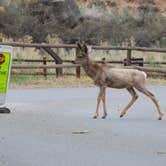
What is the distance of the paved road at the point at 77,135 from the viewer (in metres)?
9.82

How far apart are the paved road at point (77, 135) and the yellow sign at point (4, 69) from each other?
622mm

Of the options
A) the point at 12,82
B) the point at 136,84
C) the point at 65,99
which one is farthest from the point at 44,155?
the point at 12,82

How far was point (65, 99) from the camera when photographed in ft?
61.2

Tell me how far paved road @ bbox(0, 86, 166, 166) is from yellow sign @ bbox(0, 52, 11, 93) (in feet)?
2.04

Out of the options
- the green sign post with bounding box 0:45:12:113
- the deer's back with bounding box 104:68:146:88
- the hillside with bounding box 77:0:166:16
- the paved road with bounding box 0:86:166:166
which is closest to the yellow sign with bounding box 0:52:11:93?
the green sign post with bounding box 0:45:12:113

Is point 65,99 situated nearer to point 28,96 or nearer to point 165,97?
point 28,96

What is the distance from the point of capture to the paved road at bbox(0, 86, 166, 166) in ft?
32.2

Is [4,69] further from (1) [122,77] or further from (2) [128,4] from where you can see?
(2) [128,4]

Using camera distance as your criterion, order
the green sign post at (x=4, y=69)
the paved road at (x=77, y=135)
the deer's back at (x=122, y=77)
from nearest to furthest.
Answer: the paved road at (x=77, y=135) → the deer's back at (x=122, y=77) → the green sign post at (x=4, y=69)

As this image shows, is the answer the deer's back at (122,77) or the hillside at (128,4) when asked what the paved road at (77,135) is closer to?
the deer's back at (122,77)

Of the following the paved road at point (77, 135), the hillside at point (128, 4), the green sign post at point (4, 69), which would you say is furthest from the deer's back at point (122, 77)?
the hillside at point (128, 4)

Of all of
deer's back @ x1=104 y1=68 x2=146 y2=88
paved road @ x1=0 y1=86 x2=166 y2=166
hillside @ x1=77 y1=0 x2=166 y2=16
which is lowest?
paved road @ x1=0 y1=86 x2=166 y2=166

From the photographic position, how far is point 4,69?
1522 centimetres

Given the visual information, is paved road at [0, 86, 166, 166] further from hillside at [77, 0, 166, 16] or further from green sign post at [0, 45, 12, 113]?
hillside at [77, 0, 166, 16]
